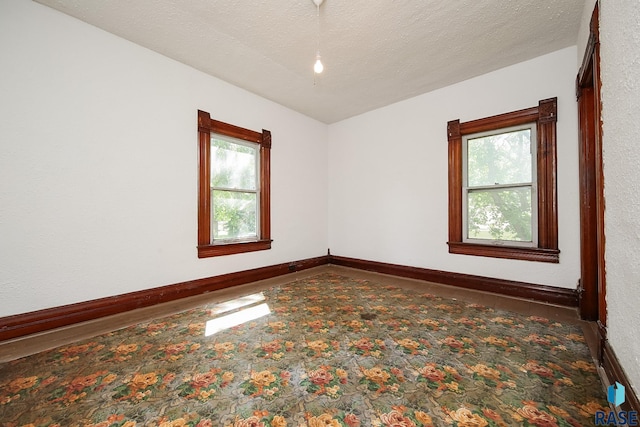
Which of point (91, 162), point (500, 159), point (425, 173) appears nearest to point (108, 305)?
point (91, 162)

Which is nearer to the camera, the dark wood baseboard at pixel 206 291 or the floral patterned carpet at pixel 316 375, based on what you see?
the floral patterned carpet at pixel 316 375

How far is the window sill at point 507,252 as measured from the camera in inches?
108

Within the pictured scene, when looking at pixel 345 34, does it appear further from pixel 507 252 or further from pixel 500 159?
pixel 507 252

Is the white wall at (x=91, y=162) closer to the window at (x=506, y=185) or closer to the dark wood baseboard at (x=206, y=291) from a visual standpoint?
the dark wood baseboard at (x=206, y=291)

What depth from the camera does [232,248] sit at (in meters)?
3.44

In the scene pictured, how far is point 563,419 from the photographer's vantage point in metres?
1.21

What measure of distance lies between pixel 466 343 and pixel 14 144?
387 cm

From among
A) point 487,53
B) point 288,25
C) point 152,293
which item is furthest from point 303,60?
point 152,293

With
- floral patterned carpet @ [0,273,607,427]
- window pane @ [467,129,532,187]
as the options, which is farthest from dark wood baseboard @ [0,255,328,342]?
window pane @ [467,129,532,187]

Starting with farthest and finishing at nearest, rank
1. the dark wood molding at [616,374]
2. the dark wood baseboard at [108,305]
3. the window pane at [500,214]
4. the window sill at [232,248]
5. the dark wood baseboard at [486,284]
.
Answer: the window sill at [232,248]
the window pane at [500,214]
the dark wood baseboard at [486,284]
the dark wood baseboard at [108,305]
the dark wood molding at [616,374]

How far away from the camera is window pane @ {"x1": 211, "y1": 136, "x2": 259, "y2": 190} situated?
3.38 m

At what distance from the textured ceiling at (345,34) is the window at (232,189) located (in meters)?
0.76

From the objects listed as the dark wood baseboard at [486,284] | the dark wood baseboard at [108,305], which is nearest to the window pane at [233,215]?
the dark wood baseboard at [108,305]

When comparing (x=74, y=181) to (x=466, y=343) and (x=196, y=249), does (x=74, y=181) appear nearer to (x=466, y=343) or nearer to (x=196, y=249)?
(x=196, y=249)
